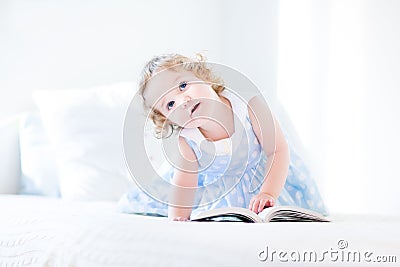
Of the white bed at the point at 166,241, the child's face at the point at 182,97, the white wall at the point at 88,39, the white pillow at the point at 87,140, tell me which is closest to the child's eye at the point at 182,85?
the child's face at the point at 182,97

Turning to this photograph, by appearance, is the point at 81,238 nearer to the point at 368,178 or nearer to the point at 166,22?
the point at 368,178

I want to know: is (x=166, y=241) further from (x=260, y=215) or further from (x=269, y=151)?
(x=269, y=151)

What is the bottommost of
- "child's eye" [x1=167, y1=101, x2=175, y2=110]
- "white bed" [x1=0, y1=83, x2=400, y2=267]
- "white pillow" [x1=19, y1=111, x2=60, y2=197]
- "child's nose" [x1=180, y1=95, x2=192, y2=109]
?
"white pillow" [x1=19, y1=111, x2=60, y2=197]

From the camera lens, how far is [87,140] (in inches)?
91.0

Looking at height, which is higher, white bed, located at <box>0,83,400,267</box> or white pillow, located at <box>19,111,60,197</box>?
white bed, located at <box>0,83,400,267</box>

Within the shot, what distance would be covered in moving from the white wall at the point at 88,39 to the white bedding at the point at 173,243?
1530 millimetres


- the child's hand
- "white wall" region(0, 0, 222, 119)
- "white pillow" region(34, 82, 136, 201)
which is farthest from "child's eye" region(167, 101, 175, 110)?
"white wall" region(0, 0, 222, 119)

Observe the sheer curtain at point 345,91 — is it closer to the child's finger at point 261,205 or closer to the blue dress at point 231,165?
the blue dress at point 231,165

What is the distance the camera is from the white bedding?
906 mm

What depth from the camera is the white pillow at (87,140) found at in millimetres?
2250

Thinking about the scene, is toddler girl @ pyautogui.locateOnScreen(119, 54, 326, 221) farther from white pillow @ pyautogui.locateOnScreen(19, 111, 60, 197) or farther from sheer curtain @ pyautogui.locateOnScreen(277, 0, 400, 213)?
white pillow @ pyautogui.locateOnScreen(19, 111, 60, 197)

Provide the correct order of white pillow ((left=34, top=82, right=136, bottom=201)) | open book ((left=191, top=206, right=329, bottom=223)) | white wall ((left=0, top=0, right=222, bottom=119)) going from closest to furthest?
open book ((left=191, top=206, right=329, bottom=223)) → white pillow ((left=34, top=82, right=136, bottom=201)) → white wall ((left=0, top=0, right=222, bottom=119))

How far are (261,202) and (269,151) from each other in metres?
0.17

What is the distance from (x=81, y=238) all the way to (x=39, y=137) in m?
1.47
